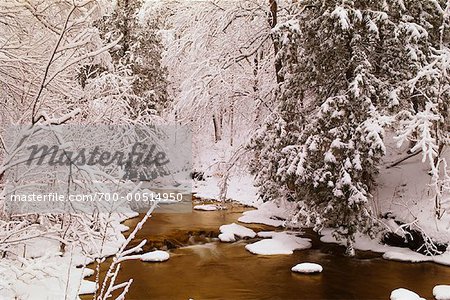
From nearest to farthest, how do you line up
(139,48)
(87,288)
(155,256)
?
(87,288) → (155,256) → (139,48)

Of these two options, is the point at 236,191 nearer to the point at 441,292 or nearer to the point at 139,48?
the point at 139,48

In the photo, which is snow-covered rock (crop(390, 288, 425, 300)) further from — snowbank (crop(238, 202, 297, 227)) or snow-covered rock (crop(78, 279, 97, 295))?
snowbank (crop(238, 202, 297, 227))

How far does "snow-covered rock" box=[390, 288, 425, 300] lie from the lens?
826 centimetres

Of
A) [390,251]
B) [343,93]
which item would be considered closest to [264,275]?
[390,251]

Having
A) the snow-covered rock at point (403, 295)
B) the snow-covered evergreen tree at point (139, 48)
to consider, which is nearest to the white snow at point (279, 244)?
the snow-covered rock at point (403, 295)

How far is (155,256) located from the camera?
11.4 meters

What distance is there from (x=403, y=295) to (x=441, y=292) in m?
0.92

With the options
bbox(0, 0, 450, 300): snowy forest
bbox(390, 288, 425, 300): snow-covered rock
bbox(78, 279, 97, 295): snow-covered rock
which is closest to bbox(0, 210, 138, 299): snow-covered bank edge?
bbox(78, 279, 97, 295): snow-covered rock

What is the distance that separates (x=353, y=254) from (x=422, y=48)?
5.93 m

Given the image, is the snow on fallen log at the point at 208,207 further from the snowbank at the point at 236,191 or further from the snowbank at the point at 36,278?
the snowbank at the point at 36,278

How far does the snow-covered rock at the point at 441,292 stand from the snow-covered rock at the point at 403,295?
56 cm

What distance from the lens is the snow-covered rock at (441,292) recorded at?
28.5 ft

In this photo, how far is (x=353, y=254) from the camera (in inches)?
463

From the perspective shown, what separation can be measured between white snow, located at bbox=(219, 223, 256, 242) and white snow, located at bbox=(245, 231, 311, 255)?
0.47m
